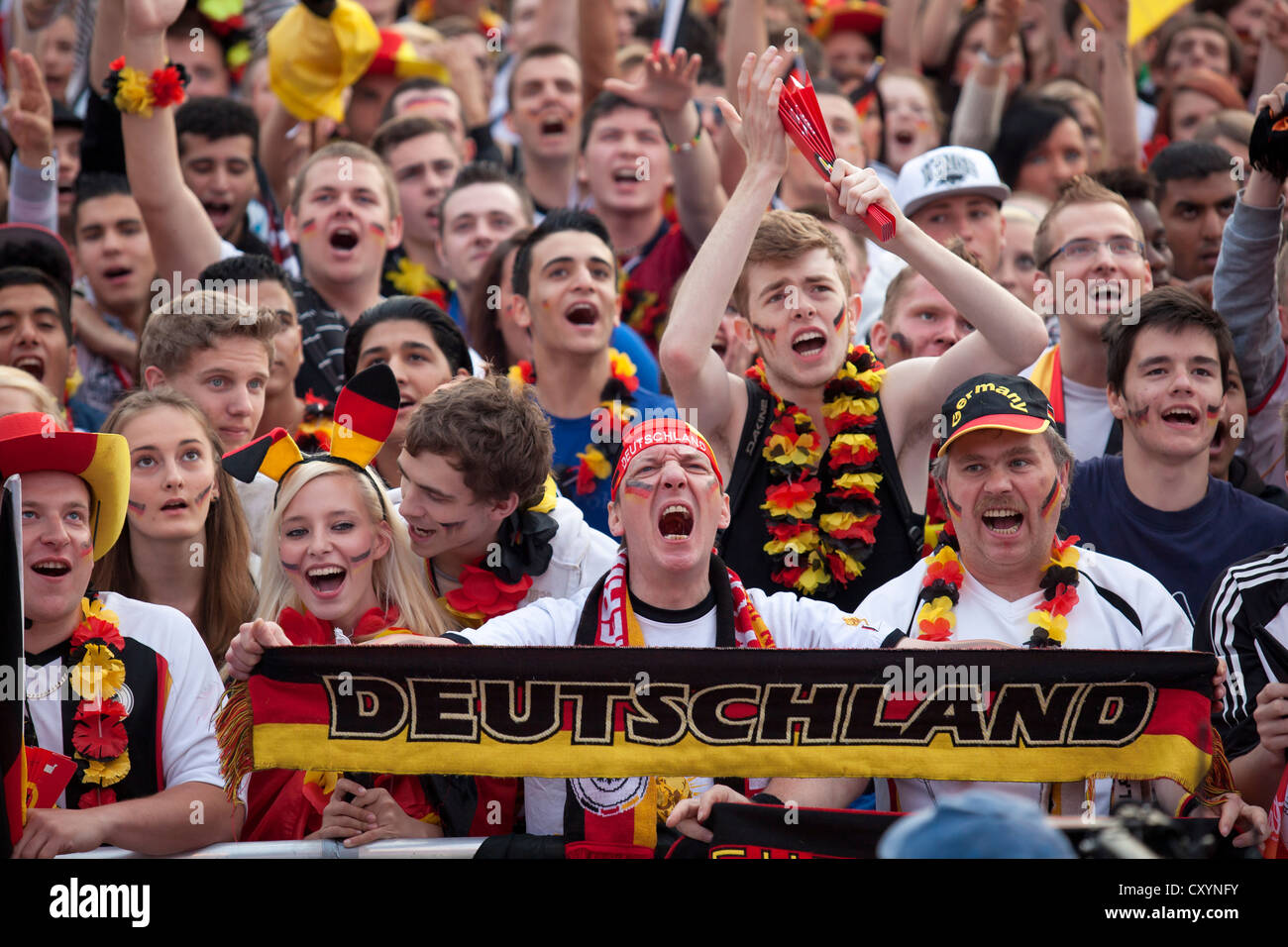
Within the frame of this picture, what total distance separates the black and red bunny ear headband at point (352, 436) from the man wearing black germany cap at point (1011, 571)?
5.04ft

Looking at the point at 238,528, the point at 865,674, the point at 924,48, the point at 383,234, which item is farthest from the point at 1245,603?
the point at 924,48

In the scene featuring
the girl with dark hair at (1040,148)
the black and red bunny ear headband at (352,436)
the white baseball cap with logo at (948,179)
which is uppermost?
the girl with dark hair at (1040,148)

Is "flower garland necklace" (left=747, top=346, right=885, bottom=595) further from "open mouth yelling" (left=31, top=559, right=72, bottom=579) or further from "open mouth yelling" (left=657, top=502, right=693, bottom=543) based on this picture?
"open mouth yelling" (left=31, top=559, right=72, bottom=579)

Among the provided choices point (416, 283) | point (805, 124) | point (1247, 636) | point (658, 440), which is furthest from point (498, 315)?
point (1247, 636)

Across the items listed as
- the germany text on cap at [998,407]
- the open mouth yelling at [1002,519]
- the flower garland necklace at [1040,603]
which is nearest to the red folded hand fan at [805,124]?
the germany text on cap at [998,407]

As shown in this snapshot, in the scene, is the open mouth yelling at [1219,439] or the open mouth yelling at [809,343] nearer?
the open mouth yelling at [809,343]

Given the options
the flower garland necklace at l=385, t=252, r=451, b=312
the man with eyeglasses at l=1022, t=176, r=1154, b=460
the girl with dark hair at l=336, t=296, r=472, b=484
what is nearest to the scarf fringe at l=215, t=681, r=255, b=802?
the girl with dark hair at l=336, t=296, r=472, b=484

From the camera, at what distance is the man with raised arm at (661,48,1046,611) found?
4453 mm

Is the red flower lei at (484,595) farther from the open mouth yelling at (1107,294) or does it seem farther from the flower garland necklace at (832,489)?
the open mouth yelling at (1107,294)

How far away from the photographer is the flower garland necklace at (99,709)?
3867 mm

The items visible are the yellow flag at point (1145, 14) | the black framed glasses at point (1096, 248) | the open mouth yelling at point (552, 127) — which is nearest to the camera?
the black framed glasses at point (1096, 248)

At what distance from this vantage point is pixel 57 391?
593 cm

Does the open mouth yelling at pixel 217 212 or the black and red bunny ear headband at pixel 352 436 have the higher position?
the open mouth yelling at pixel 217 212
